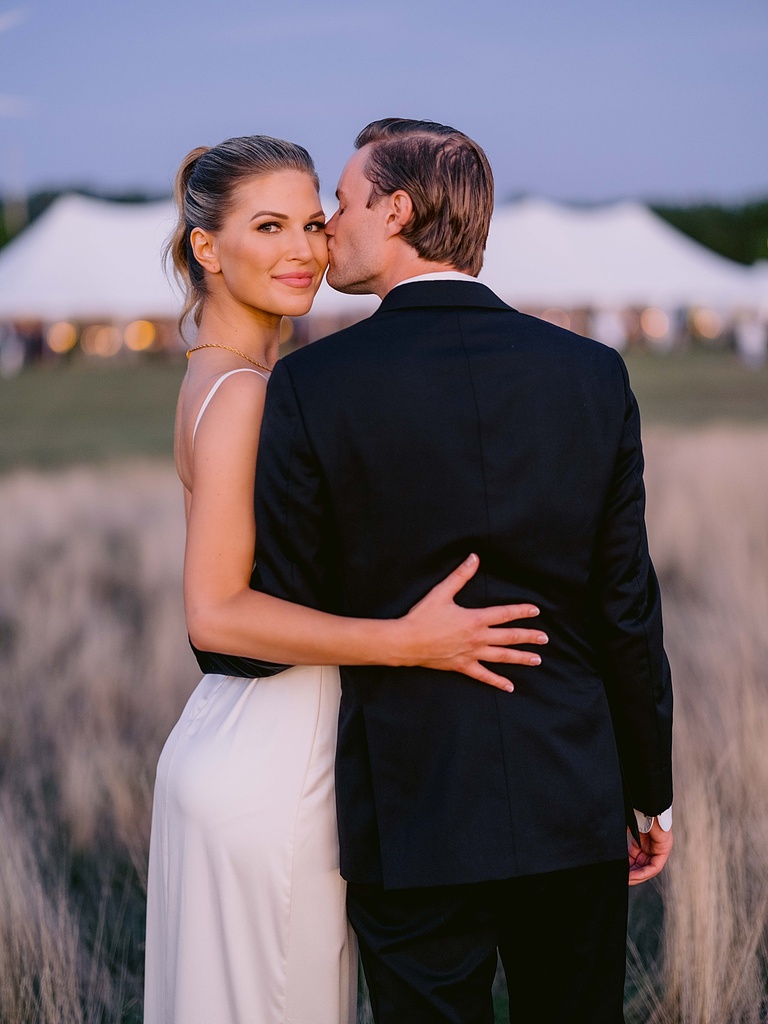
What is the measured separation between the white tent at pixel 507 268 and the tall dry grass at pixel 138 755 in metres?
19.3

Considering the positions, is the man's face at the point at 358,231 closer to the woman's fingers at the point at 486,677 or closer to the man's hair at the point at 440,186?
the man's hair at the point at 440,186

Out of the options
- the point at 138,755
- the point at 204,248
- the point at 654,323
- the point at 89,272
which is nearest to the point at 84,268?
the point at 89,272

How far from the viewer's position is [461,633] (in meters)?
1.89

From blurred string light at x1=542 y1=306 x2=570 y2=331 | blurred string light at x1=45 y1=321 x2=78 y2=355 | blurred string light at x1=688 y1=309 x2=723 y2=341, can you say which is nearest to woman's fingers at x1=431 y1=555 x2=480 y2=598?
blurred string light at x1=542 y1=306 x2=570 y2=331

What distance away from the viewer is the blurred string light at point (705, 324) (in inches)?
1838

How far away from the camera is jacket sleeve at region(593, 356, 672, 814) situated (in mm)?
2098

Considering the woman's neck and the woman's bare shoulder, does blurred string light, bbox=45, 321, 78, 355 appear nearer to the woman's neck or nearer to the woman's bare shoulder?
the woman's neck

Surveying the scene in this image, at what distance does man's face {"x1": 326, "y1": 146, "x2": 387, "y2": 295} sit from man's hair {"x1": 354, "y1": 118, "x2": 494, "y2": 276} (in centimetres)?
4

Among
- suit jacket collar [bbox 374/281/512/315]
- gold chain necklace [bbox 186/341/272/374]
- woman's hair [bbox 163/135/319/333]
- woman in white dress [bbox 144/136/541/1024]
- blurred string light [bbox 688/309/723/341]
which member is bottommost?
woman in white dress [bbox 144/136/541/1024]

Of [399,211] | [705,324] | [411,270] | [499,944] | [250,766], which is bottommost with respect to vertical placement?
[499,944]

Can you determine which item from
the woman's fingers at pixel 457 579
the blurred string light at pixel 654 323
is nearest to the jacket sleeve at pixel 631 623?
the woman's fingers at pixel 457 579

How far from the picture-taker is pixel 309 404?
6.21ft

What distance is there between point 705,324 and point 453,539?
48890 mm

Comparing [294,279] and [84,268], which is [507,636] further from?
[84,268]
